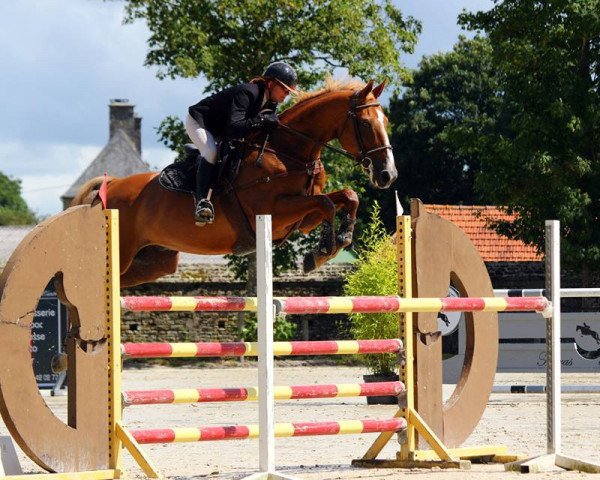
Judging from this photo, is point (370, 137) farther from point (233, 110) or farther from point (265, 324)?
point (265, 324)

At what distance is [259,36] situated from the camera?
23234 millimetres

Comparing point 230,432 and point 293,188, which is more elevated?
point 293,188

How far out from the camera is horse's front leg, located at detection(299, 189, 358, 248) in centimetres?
660

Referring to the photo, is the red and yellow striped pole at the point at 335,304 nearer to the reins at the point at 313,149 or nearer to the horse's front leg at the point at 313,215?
the horse's front leg at the point at 313,215

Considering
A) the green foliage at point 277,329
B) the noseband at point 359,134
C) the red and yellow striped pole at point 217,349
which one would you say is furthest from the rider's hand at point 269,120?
the green foliage at point 277,329

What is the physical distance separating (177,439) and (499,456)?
6.44 feet

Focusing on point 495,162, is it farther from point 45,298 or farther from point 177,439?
point 177,439

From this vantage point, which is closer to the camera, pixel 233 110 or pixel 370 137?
pixel 370 137

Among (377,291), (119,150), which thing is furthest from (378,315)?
(119,150)

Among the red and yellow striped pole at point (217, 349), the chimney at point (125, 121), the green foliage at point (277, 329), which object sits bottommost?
the green foliage at point (277, 329)

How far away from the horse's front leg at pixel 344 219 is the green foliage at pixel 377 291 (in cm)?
474

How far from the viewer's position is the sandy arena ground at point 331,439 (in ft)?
20.3

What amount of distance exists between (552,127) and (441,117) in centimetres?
1832

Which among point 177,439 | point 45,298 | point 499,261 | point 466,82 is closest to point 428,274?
point 177,439
